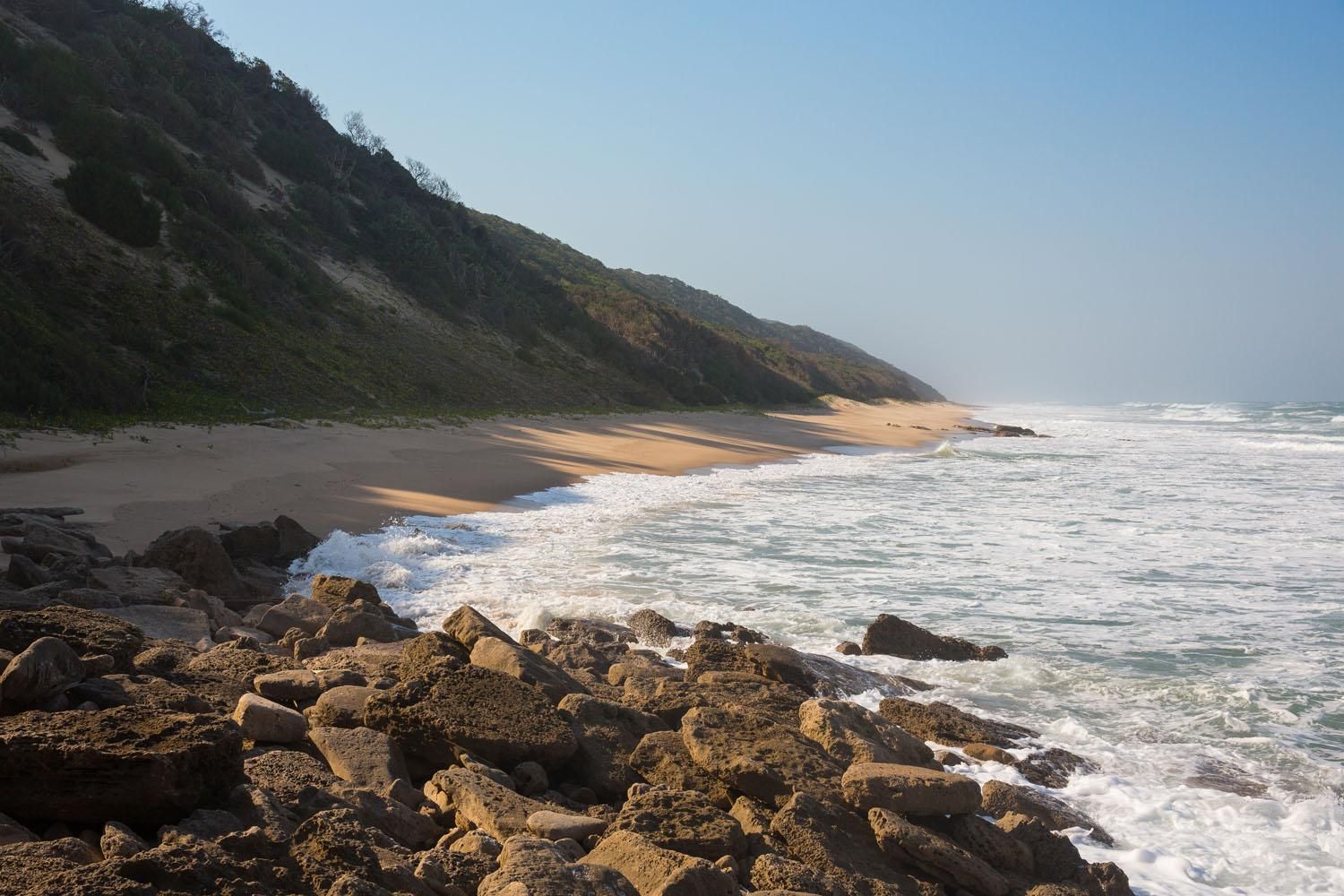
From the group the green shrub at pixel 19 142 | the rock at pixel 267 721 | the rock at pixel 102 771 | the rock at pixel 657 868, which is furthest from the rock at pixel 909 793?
the green shrub at pixel 19 142

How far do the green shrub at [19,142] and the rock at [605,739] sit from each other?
24595mm

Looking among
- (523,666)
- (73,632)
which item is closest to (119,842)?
(73,632)

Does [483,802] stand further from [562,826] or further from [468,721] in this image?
[468,721]

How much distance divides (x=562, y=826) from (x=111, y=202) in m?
→ 23.4

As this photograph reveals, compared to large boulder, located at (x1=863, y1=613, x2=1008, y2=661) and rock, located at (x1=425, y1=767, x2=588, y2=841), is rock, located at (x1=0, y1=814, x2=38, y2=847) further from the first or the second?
large boulder, located at (x1=863, y1=613, x2=1008, y2=661)

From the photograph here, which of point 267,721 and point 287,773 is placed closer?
point 287,773

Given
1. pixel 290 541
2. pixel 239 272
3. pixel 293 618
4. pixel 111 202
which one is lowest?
pixel 293 618

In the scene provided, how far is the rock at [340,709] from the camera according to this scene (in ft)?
15.2

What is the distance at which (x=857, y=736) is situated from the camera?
514cm

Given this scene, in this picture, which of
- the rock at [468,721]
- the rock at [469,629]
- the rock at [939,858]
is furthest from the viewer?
the rock at [469,629]

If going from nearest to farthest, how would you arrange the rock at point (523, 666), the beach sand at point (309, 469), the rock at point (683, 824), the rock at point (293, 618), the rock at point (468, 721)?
the rock at point (683, 824)
the rock at point (468, 721)
the rock at point (523, 666)
the rock at point (293, 618)
the beach sand at point (309, 469)

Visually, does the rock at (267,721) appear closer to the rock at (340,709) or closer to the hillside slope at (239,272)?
the rock at (340,709)

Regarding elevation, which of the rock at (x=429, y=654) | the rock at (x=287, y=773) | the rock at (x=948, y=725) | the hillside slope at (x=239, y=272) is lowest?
the rock at (x=948, y=725)

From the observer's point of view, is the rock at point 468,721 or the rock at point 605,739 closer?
the rock at point 468,721
